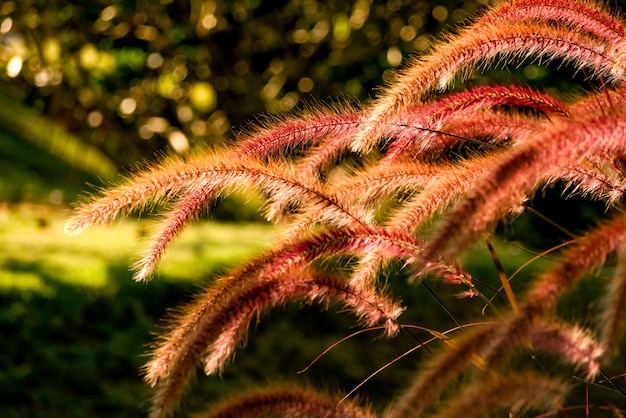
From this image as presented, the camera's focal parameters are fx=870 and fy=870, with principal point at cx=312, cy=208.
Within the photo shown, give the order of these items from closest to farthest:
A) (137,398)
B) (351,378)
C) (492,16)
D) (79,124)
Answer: (492,16) < (137,398) < (351,378) < (79,124)

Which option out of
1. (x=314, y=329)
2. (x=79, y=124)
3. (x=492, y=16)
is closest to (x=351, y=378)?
(x=314, y=329)

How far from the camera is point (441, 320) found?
478 cm

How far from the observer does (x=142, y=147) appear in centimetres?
775

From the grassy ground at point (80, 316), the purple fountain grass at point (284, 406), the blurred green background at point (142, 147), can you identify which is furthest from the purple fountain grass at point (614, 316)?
the blurred green background at point (142, 147)

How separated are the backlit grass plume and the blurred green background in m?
2.22

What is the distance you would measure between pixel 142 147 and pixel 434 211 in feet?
20.0

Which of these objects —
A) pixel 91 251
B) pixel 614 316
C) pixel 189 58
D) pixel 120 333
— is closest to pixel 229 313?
pixel 614 316

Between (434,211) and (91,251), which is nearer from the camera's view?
(434,211)

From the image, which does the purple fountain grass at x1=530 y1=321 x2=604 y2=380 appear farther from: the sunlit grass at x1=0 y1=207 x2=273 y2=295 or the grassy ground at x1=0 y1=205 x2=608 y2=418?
the sunlit grass at x1=0 y1=207 x2=273 y2=295

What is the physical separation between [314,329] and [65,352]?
4.23 feet

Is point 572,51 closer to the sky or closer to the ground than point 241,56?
closer to the sky

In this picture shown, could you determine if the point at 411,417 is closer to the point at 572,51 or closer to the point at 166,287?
the point at 572,51

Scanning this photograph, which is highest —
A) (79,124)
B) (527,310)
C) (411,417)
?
(527,310)

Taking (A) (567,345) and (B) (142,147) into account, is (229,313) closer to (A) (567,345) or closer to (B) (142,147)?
(A) (567,345)
